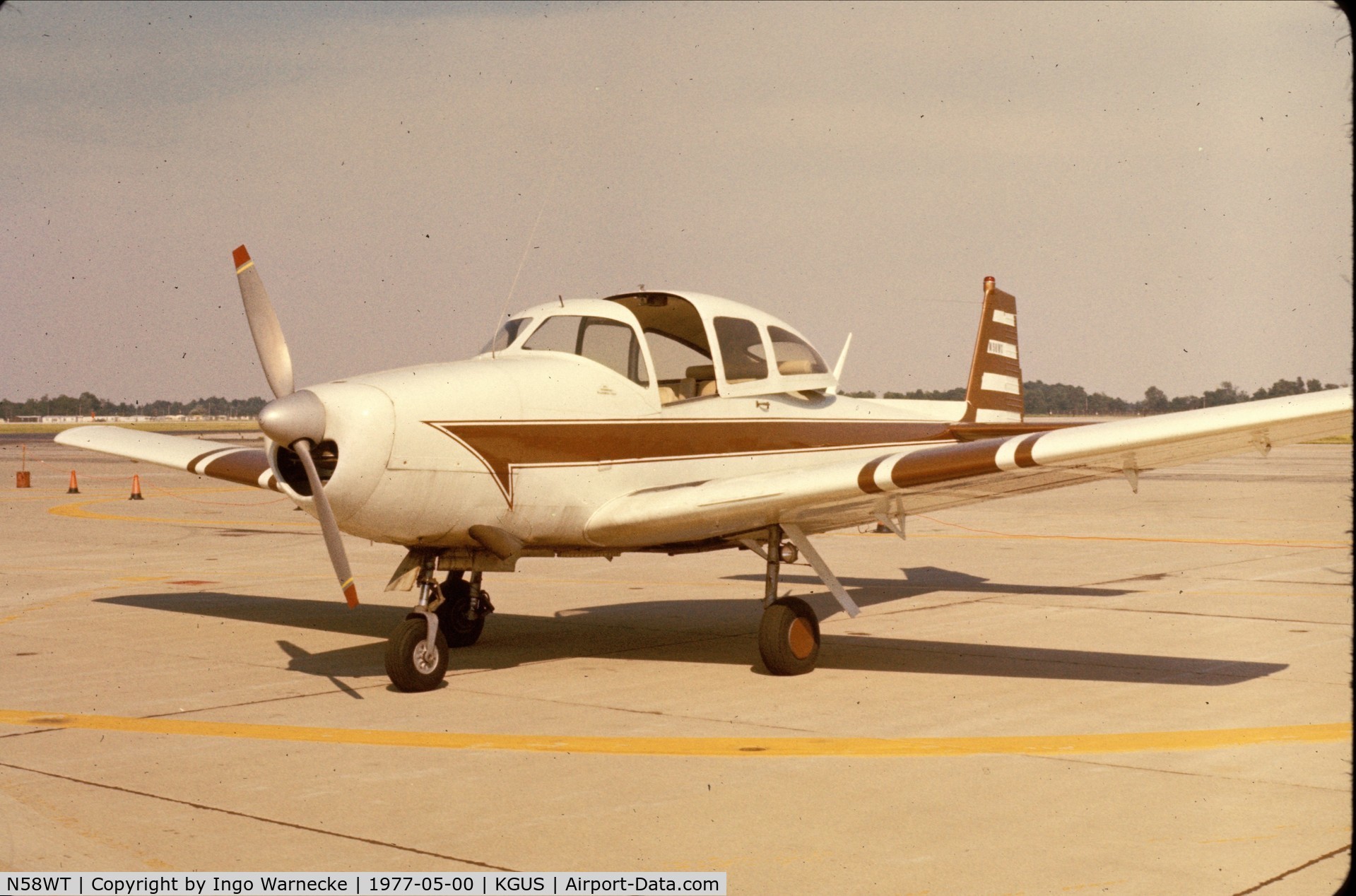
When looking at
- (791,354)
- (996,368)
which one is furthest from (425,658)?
(996,368)

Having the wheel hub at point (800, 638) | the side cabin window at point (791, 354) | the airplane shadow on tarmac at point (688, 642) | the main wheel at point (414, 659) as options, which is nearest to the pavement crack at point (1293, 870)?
the airplane shadow on tarmac at point (688, 642)

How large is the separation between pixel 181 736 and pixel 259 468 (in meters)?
5.10

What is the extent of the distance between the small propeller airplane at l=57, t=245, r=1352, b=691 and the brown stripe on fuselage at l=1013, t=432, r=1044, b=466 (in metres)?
0.01

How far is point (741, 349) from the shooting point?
34.9 feet

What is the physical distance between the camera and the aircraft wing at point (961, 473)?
780cm

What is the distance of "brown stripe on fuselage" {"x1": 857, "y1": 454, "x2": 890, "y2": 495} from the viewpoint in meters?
8.89

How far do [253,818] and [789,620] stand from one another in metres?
4.73

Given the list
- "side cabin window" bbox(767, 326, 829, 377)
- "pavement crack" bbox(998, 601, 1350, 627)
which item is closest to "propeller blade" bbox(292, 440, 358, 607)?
"side cabin window" bbox(767, 326, 829, 377)

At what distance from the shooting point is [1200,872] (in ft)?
15.6

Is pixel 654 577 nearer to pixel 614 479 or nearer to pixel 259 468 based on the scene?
pixel 259 468

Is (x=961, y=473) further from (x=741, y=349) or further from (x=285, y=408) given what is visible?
(x=285, y=408)

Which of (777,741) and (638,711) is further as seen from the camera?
(638,711)

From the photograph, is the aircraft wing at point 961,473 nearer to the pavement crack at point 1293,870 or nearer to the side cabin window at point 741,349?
the side cabin window at point 741,349

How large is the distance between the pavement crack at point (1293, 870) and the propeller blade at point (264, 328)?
6.12 m
